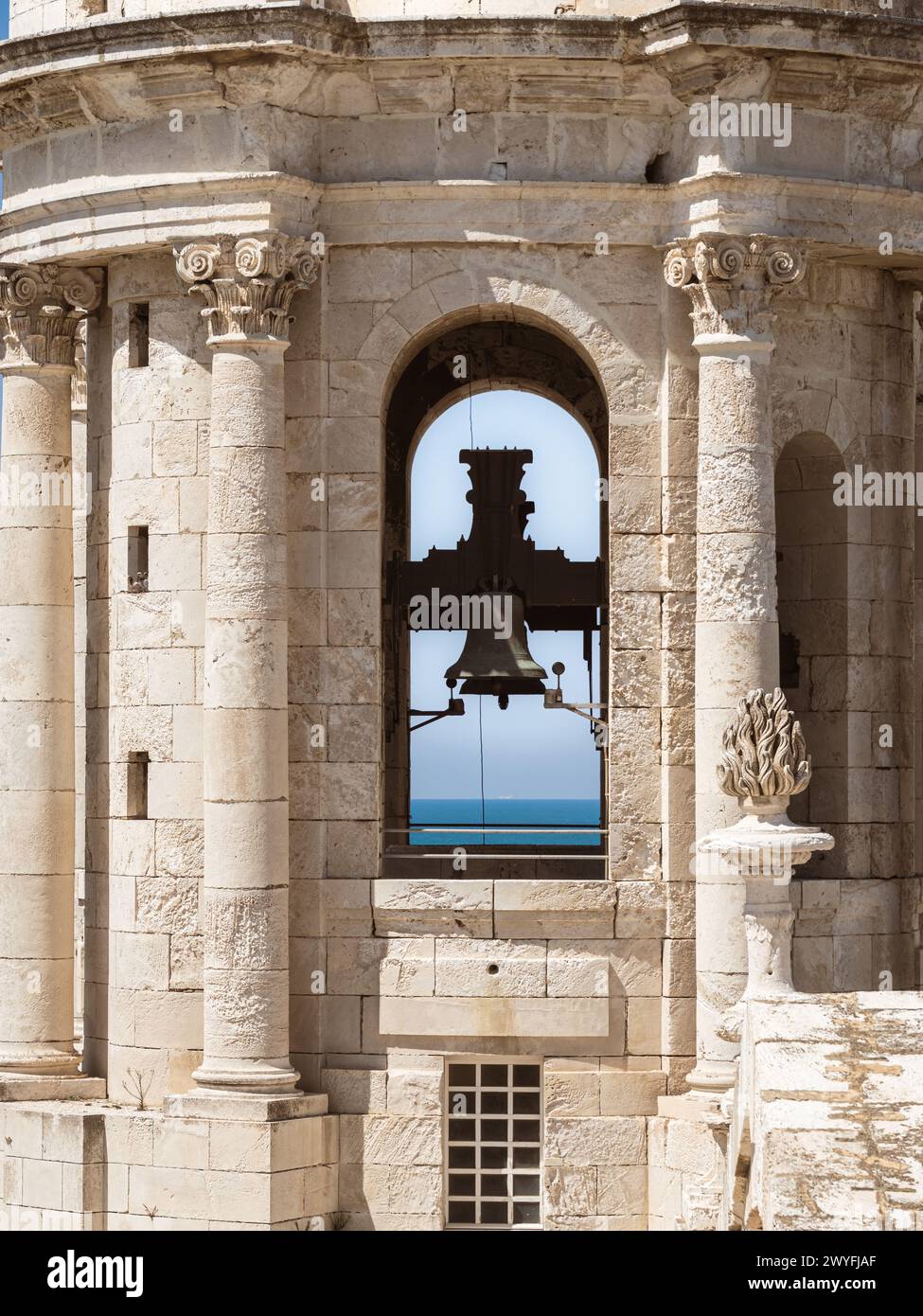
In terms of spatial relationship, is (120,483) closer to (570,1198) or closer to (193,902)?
(193,902)

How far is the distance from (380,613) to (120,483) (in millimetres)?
2848

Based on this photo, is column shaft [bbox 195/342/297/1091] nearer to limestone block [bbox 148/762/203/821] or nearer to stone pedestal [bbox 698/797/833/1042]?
limestone block [bbox 148/762/203/821]

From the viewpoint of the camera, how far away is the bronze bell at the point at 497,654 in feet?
81.5

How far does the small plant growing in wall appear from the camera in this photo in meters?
23.8

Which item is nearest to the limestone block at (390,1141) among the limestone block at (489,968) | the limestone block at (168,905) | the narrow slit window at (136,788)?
the limestone block at (489,968)

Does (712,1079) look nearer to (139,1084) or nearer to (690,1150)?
(690,1150)

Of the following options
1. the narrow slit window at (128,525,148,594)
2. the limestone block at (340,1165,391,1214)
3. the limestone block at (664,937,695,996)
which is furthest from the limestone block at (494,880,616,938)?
the narrow slit window at (128,525,148,594)

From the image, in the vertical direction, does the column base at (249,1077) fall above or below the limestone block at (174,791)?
below

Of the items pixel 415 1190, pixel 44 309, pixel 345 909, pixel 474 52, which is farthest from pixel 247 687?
pixel 474 52

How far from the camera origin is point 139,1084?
2383 cm

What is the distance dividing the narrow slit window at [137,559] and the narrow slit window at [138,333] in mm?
1595

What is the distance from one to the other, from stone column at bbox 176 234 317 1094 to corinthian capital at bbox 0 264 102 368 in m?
2.05

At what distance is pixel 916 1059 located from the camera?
585 inches

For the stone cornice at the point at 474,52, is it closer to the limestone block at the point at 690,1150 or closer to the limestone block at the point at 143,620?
the limestone block at the point at 143,620
